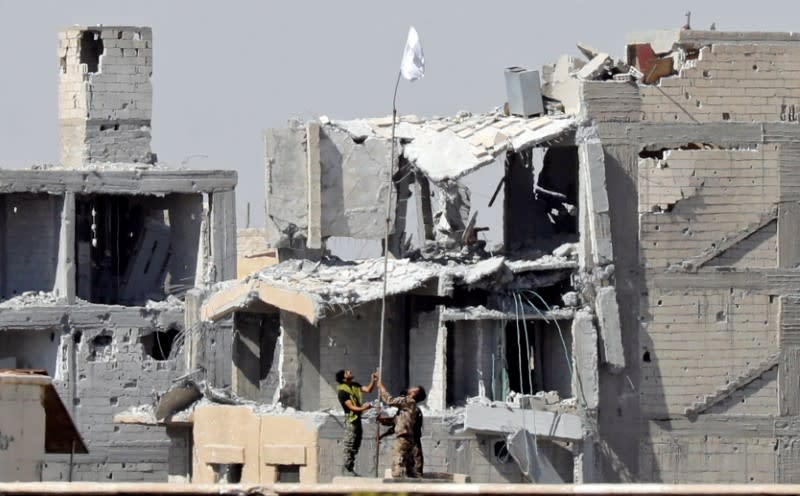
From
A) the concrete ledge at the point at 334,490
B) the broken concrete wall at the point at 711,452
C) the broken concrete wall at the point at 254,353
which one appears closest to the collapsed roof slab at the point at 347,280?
the broken concrete wall at the point at 254,353

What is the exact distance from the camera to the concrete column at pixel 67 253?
5128 centimetres

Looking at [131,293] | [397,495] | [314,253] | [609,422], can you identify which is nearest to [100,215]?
[131,293]

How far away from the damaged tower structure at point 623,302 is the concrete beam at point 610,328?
0.06 feet

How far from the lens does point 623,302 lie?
139 feet

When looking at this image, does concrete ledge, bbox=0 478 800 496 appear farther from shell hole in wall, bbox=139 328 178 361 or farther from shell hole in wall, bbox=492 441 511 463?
shell hole in wall, bbox=139 328 178 361

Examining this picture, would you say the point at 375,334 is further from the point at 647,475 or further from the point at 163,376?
the point at 163,376

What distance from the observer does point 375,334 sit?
42.8 meters

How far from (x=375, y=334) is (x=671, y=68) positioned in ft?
17.0

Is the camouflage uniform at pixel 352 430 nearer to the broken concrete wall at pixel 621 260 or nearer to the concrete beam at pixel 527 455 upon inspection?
the concrete beam at pixel 527 455

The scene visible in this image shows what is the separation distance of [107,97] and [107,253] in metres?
2.57

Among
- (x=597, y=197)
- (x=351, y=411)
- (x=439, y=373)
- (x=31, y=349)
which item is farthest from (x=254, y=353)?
(x=31, y=349)

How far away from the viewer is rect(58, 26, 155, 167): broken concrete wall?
52719 millimetres

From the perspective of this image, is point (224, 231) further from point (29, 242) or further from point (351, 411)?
point (351, 411)

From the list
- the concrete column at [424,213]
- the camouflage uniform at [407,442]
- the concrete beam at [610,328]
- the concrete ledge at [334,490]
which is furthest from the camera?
the concrete column at [424,213]
